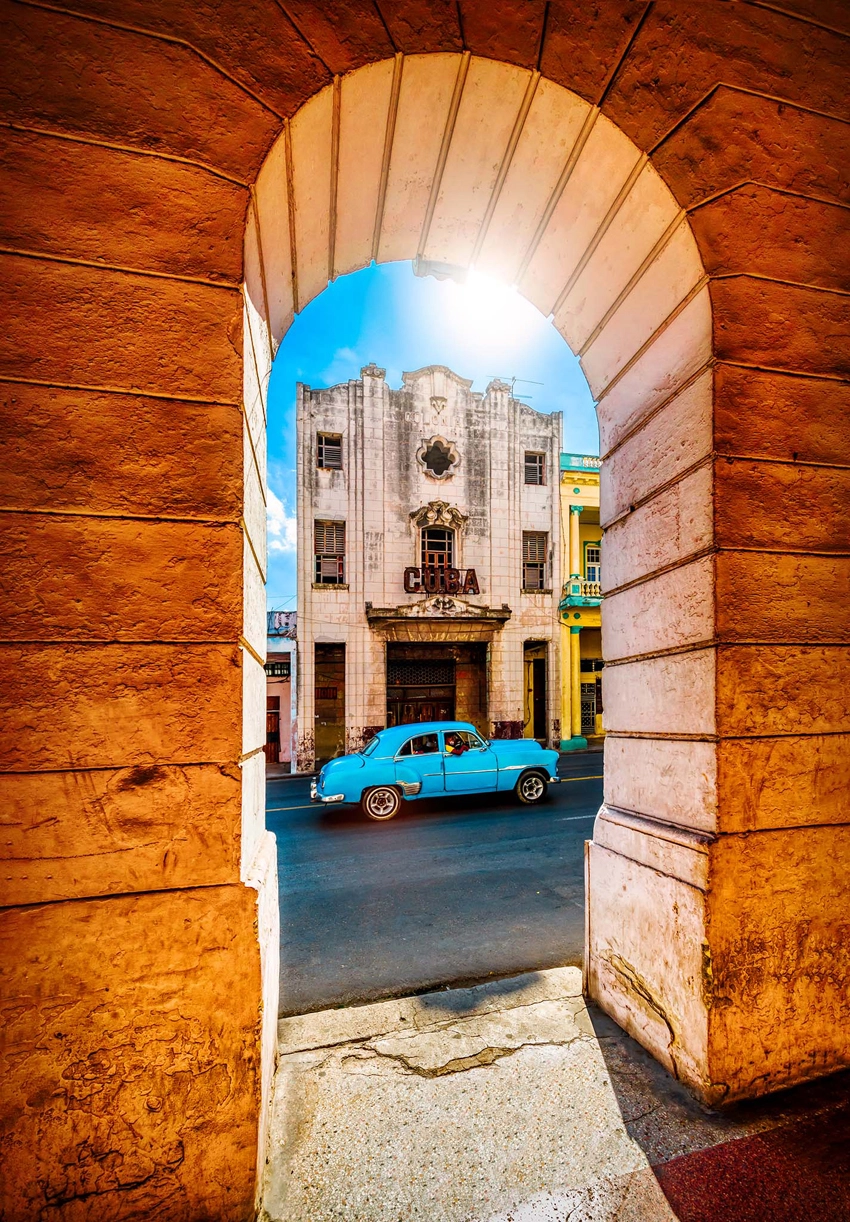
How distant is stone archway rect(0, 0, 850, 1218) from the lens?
1.80 meters

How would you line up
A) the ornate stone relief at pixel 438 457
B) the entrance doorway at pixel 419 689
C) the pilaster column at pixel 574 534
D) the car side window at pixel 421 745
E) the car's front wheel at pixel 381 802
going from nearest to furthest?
the car's front wheel at pixel 381 802 < the car side window at pixel 421 745 < the ornate stone relief at pixel 438 457 < the entrance doorway at pixel 419 689 < the pilaster column at pixel 574 534

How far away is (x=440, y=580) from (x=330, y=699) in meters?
5.59

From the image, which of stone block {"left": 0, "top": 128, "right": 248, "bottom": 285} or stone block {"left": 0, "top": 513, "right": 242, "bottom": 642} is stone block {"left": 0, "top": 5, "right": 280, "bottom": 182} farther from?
stone block {"left": 0, "top": 513, "right": 242, "bottom": 642}

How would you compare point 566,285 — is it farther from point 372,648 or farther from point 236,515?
point 372,648

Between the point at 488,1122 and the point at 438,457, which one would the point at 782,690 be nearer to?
the point at 488,1122

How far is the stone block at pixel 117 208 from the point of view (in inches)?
71.8

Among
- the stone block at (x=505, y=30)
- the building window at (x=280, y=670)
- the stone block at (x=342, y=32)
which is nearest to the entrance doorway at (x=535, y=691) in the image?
the building window at (x=280, y=670)

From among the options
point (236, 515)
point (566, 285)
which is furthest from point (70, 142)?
point (566, 285)

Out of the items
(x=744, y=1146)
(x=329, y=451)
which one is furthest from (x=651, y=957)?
(x=329, y=451)

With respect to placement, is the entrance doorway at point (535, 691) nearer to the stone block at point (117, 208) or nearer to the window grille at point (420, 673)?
the window grille at point (420, 673)

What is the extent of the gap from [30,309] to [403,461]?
16183mm

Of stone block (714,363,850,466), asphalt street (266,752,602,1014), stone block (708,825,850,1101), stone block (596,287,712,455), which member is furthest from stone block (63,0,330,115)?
asphalt street (266,752,602,1014)

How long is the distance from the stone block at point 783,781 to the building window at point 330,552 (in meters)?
15.3

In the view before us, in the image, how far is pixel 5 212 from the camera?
1804 millimetres
